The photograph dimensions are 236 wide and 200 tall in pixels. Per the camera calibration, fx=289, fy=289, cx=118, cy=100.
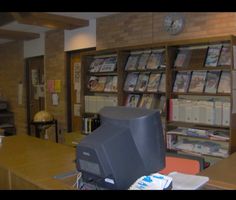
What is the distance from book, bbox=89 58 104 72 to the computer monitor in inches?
124

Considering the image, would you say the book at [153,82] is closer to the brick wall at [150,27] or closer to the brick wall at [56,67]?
the brick wall at [150,27]

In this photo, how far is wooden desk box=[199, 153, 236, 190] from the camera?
70.4 inches

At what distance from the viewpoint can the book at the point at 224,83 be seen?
3190mm

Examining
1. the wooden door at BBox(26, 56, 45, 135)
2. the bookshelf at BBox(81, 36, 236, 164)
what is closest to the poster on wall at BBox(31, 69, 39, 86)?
the wooden door at BBox(26, 56, 45, 135)

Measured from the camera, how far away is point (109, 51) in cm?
427

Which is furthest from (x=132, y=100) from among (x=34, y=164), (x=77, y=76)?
(x=34, y=164)

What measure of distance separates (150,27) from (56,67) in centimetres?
245

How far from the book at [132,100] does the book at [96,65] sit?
0.73 meters

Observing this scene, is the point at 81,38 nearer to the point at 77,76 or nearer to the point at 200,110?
the point at 77,76

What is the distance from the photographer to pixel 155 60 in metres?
3.84

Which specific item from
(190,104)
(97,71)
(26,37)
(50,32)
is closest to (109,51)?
(97,71)

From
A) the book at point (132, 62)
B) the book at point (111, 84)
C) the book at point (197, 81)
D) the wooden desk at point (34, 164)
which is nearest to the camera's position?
the wooden desk at point (34, 164)

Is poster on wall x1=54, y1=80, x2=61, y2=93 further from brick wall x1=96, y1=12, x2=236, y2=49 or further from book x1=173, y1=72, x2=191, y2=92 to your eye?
book x1=173, y1=72, x2=191, y2=92

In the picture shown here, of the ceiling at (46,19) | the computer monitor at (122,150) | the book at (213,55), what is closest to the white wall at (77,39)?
the ceiling at (46,19)
